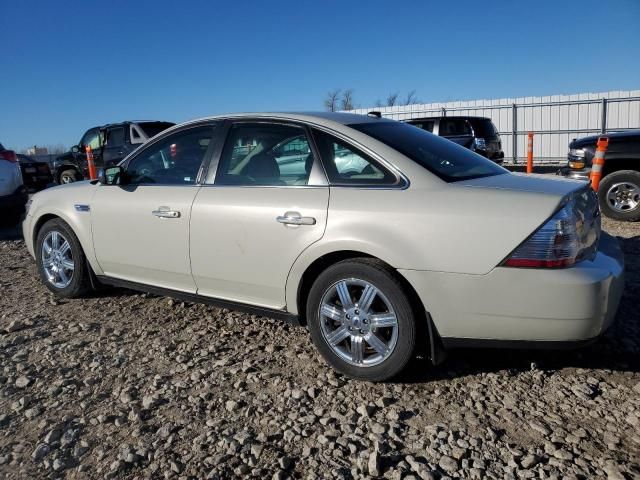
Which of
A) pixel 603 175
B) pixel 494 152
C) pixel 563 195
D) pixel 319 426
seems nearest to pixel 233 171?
pixel 319 426

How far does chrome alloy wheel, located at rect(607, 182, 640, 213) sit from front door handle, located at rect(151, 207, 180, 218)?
6.22 metres

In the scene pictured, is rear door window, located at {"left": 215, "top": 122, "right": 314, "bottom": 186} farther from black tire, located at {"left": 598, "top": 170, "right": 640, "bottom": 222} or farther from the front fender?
black tire, located at {"left": 598, "top": 170, "right": 640, "bottom": 222}

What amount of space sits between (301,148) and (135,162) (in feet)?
5.26

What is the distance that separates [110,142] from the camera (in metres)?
13.8

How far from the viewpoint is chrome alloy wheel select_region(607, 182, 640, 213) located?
7.42 meters

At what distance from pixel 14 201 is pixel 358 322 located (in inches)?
294

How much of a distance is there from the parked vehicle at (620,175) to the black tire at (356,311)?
5622 mm

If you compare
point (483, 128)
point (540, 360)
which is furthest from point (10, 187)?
point (483, 128)

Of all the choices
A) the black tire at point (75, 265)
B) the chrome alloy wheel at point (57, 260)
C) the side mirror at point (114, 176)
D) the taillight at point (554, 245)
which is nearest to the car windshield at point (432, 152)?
the taillight at point (554, 245)

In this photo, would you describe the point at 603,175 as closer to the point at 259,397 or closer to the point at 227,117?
the point at 227,117

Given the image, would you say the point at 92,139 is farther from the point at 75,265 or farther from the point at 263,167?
the point at 263,167

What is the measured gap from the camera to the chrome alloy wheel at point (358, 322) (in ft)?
9.82

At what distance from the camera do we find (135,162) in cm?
434

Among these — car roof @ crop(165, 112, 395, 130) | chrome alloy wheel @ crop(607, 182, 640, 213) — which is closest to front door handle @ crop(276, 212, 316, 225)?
car roof @ crop(165, 112, 395, 130)
